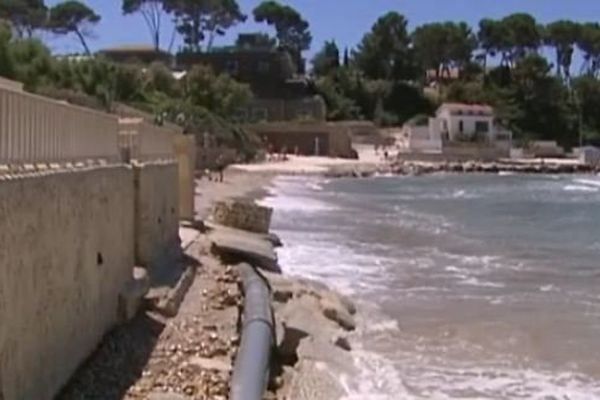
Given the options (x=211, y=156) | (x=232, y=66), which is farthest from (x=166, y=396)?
(x=232, y=66)

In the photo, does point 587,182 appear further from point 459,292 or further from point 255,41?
point 459,292

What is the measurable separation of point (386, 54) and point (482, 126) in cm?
2020

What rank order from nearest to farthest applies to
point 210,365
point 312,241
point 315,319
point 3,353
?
point 3,353 < point 210,365 < point 315,319 < point 312,241

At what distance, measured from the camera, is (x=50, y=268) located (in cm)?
894

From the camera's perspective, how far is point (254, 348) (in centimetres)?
1149

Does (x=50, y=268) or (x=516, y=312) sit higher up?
(x=50, y=268)

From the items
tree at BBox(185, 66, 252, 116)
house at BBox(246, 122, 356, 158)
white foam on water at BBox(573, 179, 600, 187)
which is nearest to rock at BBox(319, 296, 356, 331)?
tree at BBox(185, 66, 252, 116)

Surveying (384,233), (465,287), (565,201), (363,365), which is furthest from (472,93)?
(363,365)

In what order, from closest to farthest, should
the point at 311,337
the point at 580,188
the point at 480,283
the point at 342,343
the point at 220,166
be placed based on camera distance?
the point at 311,337 < the point at 342,343 < the point at 480,283 < the point at 220,166 < the point at 580,188

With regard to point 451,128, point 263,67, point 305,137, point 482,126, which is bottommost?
point 305,137

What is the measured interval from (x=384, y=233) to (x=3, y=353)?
30.1 metres

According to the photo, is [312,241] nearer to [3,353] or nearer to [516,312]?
[516,312]

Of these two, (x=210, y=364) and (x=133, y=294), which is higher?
(x=133, y=294)

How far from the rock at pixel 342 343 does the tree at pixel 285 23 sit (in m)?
128
